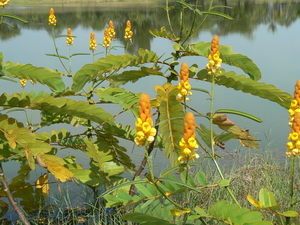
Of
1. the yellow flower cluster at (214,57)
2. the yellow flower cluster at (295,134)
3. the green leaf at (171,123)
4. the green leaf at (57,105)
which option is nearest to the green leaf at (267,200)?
the yellow flower cluster at (295,134)

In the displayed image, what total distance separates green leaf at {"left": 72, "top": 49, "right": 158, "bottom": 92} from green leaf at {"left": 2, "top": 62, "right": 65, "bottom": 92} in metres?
0.13

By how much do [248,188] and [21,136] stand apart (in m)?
1.75

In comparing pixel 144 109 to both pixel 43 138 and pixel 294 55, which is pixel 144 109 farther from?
pixel 294 55

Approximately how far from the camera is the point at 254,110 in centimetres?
434

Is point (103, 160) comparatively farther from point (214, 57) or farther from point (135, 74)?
point (214, 57)

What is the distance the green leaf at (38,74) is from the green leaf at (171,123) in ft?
1.33

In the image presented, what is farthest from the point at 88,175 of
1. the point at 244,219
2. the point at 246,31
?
the point at 246,31

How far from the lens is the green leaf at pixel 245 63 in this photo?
1.71m

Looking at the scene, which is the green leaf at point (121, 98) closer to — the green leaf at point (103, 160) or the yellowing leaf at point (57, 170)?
the green leaf at point (103, 160)

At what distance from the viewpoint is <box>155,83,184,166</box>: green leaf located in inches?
56.6

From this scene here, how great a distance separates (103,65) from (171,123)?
46 cm

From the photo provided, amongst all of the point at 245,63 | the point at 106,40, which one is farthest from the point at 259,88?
the point at 106,40

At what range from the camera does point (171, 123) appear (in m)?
1.47

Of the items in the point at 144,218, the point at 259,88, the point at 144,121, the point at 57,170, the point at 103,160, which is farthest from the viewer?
the point at 103,160
